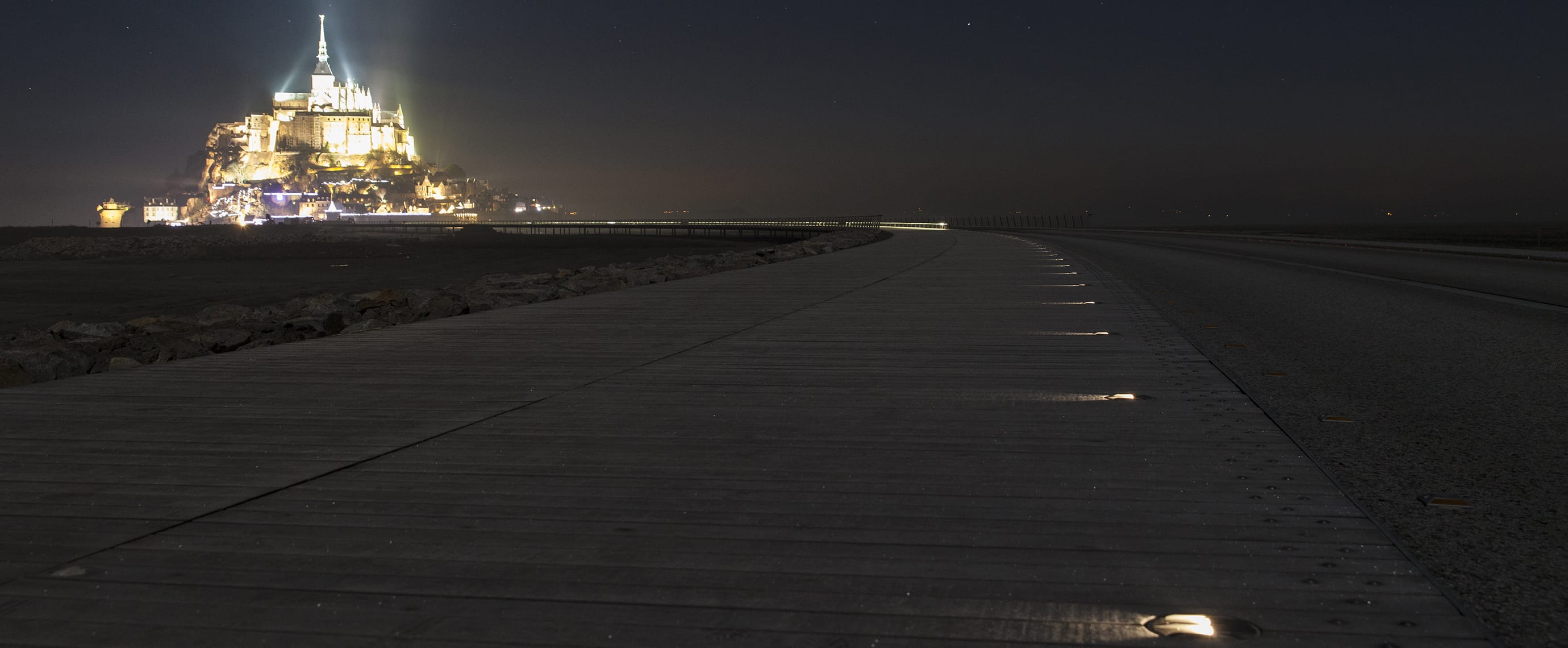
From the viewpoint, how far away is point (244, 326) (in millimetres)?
15016

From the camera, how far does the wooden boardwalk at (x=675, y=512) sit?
8.43ft

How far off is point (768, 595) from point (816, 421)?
2508 millimetres

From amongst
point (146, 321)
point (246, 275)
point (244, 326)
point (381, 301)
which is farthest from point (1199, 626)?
point (246, 275)

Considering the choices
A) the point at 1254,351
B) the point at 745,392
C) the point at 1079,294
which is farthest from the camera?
the point at 1079,294

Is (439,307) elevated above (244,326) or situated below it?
above

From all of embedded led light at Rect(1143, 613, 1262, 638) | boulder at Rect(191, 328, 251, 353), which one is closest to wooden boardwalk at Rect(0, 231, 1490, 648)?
embedded led light at Rect(1143, 613, 1262, 638)

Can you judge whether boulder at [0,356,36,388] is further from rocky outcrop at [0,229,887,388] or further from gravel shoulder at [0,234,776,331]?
gravel shoulder at [0,234,776,331]

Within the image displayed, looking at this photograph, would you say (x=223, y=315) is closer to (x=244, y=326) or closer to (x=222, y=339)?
(x=244, y=326)

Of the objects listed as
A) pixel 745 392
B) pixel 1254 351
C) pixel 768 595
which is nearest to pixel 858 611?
pixel 768 595

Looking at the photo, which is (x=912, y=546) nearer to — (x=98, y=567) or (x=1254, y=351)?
(x=98, y=567)

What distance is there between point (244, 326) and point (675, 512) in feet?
44.1

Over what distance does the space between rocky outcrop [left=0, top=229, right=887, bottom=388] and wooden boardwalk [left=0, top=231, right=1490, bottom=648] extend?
10.6ft

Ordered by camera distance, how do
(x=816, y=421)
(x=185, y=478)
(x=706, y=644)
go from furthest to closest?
(x=816, y=421), (x=185, y=478), (x=706, y=644)

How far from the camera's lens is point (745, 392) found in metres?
6.15
